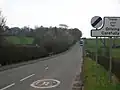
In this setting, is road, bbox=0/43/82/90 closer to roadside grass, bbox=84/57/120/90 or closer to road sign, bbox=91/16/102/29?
roadside grass, bbox=84/57/120/90

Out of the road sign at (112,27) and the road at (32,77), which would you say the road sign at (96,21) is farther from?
the road at (32,77)

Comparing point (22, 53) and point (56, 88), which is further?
point (22, 53)

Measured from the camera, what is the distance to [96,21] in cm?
1073

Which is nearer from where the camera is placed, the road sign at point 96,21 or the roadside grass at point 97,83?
the road sign at point 96,21

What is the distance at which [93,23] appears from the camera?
35.4 ft

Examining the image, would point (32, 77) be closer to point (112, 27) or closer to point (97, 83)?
point (97, 83)

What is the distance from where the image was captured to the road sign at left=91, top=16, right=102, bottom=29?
10.7 meters

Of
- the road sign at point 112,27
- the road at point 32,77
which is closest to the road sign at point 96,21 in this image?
the road sign at point 112,27

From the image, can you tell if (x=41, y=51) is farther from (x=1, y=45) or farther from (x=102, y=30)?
(x=102, y=30)

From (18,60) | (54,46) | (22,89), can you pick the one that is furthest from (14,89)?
(54,46)

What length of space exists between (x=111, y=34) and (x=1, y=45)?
2332cm

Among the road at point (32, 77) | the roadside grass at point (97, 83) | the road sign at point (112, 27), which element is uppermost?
the road sign at point (112, 27)

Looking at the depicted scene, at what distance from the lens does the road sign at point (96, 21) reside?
10680mm

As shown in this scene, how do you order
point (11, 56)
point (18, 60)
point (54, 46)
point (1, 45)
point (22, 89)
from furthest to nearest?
1. point (54, 46)
2. point (18, 60)
3. point (11, 56)
4. point (1, 45)
5. point (22, 89)
